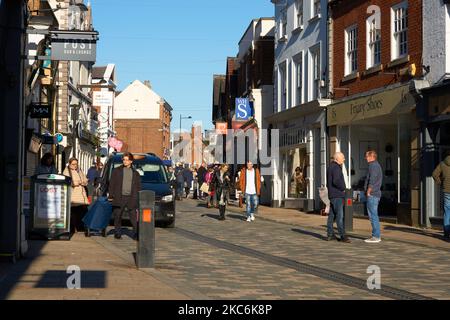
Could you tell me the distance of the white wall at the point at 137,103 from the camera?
10269cm

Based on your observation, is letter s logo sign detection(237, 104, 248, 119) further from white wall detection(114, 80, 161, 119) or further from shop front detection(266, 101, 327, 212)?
white wall detection(114, 80, 161, 119)

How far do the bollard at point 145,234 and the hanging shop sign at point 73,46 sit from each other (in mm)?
2583

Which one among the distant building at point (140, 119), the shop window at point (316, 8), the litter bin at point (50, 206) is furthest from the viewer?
the distant building at point (140, 119)

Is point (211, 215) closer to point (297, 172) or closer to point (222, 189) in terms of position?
point (222, 189)

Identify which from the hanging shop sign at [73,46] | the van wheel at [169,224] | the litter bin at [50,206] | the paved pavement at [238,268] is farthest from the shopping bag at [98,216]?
the hanging shop sign at [73,46]

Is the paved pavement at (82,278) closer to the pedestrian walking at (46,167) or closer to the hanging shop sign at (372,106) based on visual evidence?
the pedestrian walking at (46,167)

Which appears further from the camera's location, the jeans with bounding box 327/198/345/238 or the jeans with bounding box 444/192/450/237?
the jeans with bounding box 444/192/450/237

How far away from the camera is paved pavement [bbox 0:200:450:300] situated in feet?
29.6

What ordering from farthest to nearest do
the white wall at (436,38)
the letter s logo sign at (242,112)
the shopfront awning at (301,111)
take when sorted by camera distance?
the letter s logo sign at (242,112)
the shopfront awning at (301,111)
the white wall at (436,38)

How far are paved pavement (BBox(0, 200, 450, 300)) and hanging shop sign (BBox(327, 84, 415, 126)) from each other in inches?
182

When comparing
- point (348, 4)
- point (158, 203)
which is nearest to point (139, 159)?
point (158, 203)

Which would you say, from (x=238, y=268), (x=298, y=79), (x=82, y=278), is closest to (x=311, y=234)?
(x=238, y=268)

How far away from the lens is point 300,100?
3278cm

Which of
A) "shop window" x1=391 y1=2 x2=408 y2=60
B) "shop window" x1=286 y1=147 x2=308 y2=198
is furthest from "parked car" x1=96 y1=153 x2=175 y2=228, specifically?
"shop window" x1=286 y1=147 x2=308 y2=198
